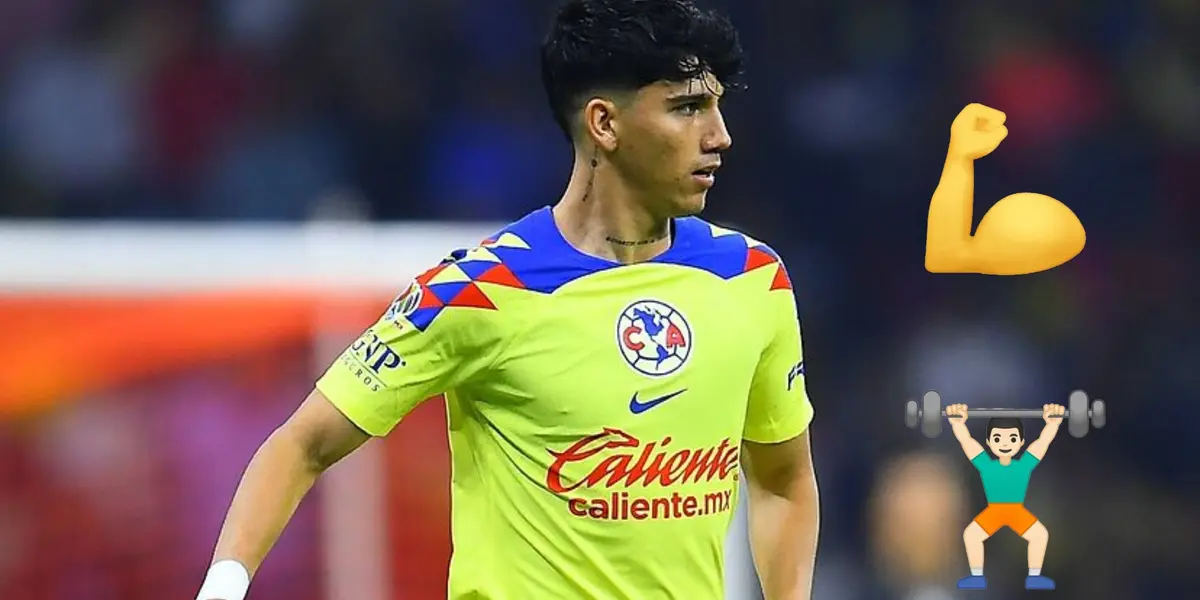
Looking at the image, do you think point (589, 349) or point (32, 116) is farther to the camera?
point (32, 116)

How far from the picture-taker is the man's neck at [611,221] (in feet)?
6.12

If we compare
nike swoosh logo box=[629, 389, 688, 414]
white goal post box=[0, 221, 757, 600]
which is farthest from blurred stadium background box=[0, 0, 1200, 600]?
nike swoosh logo box=[629, 389, 688, 414]

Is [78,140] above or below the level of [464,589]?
above

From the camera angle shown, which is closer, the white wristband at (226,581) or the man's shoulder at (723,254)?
the white wristband at (226,581)

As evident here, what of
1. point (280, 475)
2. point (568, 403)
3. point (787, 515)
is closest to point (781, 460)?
point (787, 515)

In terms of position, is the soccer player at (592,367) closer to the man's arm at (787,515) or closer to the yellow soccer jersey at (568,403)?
the yellow soccer jersey at (568,403)

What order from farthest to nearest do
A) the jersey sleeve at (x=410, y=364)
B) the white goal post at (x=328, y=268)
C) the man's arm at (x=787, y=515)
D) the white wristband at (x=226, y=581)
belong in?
the white goal post at (x=328, y=268) < the man's arm at (x=787, y=515) < the jersey sleeve at (x=410, y=364) < the white wristband at (x=226, y=581)

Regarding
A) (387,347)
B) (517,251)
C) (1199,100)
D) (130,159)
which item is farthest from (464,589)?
(1199,100)

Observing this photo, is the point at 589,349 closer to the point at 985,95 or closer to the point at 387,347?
the point at 387,347

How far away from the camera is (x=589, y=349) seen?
5.89ft

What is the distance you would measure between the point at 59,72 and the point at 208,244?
1.60 feet

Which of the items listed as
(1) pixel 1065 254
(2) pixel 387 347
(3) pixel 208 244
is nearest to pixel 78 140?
(3) pixel 208 244

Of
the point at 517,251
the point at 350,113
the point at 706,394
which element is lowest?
the point at 706,394

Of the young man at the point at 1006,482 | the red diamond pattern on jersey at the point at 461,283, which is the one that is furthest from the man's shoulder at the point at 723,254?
the young man at the point at 1006,482
